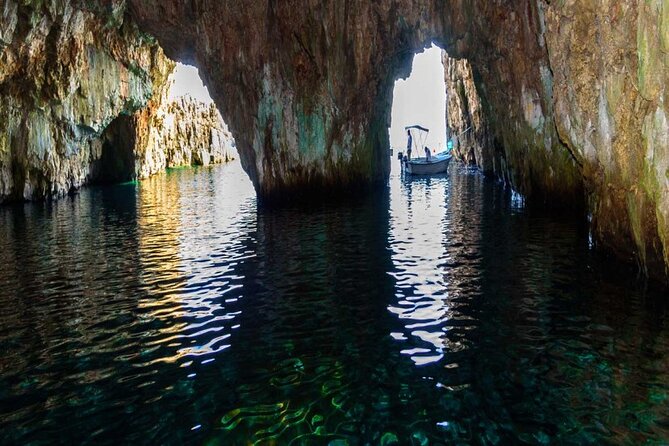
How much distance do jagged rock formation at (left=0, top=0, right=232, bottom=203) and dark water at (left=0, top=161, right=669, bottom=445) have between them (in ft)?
64.2

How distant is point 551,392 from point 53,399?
708 centimetres

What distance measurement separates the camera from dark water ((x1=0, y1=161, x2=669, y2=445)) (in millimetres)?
6152

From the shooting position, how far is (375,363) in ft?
25.6

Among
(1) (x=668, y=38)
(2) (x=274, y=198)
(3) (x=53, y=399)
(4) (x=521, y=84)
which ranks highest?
(4) (x=521, y=84)

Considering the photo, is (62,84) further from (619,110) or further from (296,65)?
(619,110)

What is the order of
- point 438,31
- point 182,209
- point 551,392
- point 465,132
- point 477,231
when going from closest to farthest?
point 551,392
point 477,231
point 438,31
point 182,209
point 465,132

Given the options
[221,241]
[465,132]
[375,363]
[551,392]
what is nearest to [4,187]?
[221,241]

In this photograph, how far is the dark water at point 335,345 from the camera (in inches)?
242

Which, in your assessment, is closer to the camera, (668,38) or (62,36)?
(668,38)

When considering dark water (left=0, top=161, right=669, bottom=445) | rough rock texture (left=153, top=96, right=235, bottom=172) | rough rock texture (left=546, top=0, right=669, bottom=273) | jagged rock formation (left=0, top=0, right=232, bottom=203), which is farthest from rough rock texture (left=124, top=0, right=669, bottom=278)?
rough rock texture (left=153, top=96, right=235, bottom=172)

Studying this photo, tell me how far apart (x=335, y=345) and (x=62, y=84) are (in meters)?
36.6

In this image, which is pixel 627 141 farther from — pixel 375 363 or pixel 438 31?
pixel 438 31

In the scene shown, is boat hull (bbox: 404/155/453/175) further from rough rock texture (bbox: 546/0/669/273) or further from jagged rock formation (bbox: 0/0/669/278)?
rough rock texture (bbox: 546/0/669/273)

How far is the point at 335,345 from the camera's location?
8.59m
